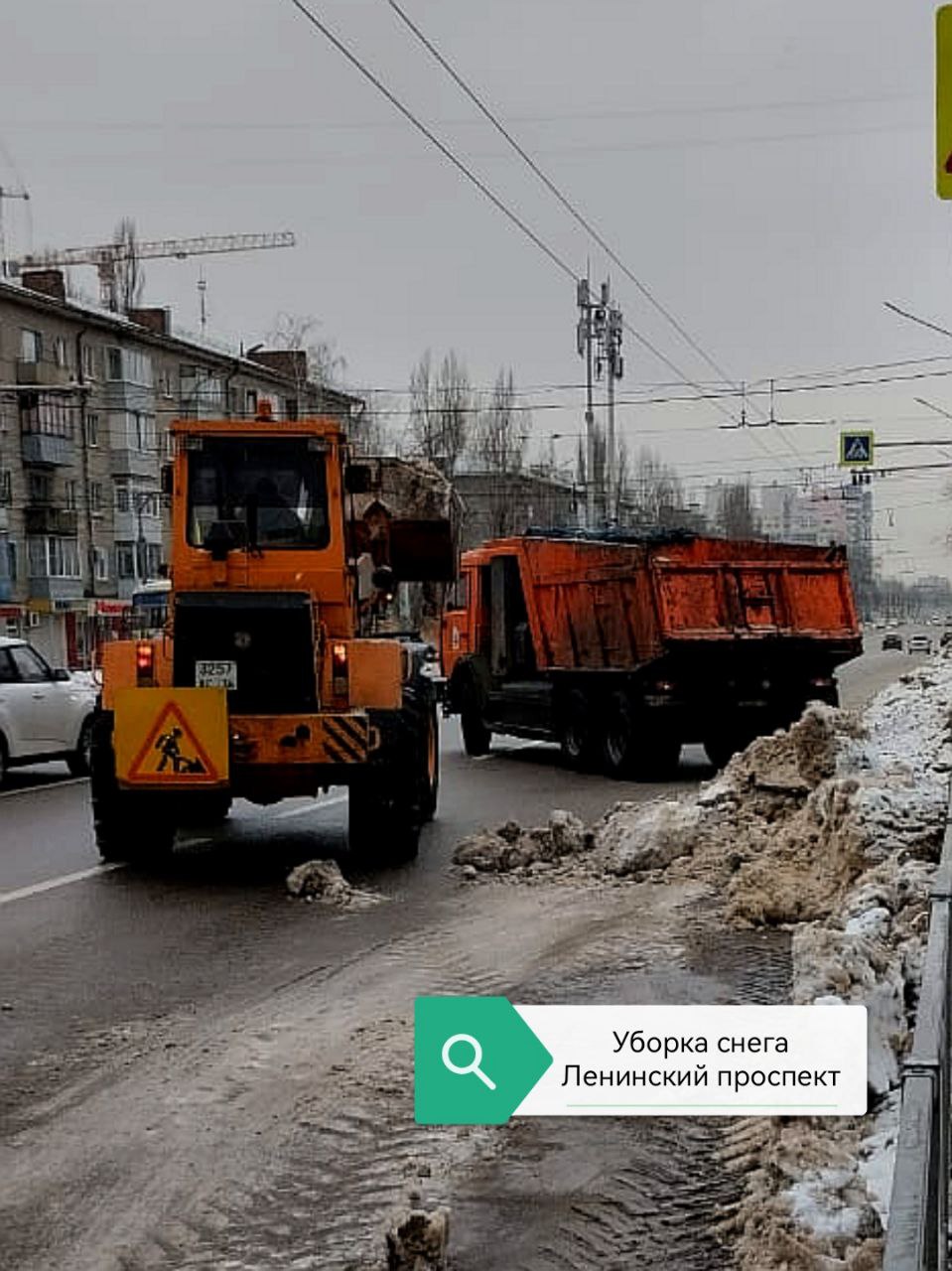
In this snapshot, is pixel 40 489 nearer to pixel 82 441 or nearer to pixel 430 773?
pixel 82 441

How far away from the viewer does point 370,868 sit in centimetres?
1095

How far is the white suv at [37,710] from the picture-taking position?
17281 millimetres

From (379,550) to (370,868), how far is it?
2310 mm

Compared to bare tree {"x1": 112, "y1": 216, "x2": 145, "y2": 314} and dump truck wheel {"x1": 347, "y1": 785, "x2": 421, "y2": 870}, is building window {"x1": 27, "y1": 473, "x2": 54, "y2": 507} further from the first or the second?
dump truck wheel {"x1": 347, "y1": 785, "x2": 421, "y2": 870}

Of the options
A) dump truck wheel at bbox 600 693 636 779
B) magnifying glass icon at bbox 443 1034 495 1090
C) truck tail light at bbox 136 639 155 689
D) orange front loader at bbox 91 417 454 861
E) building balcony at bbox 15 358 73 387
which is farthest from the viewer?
building balcony at bbox 15 358 73 387

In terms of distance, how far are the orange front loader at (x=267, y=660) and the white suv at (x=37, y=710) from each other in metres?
6.02

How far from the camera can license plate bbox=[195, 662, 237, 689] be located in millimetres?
10562

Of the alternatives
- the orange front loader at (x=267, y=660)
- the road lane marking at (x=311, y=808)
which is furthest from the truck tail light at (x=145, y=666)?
the road lane marking at (x=311, y=808)

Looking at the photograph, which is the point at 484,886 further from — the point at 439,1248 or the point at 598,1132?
the point at 439,1248

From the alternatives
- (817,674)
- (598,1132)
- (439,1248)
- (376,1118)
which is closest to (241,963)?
(376,1118)

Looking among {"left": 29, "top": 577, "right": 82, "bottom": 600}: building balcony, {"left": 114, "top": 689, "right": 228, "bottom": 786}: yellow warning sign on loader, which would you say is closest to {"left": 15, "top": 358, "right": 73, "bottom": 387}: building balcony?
{"left": 29, "top": 577, "right": 82, "bottom": 600}: building balcony

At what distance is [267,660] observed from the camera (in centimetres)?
1062

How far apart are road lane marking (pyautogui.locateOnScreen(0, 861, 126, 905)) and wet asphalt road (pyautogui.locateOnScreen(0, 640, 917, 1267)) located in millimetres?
19

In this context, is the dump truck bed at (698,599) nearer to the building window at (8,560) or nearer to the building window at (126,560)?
the building window at (8,560)
